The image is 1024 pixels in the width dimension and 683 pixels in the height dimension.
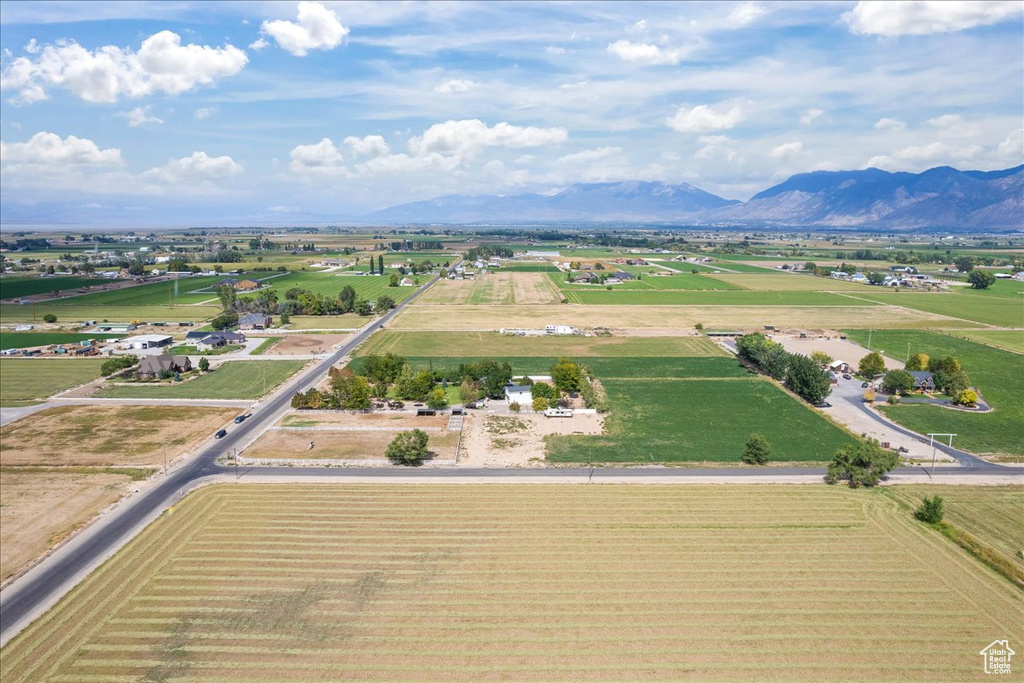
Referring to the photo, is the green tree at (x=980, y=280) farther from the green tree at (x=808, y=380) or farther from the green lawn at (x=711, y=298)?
the green tree at (x=808, y=380)

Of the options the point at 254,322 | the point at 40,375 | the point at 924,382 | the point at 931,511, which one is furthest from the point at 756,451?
the point at 254,322

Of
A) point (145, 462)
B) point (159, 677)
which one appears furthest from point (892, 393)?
point (145, 462)

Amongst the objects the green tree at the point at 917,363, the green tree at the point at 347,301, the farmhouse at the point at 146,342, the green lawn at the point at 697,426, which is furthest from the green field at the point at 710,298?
the farmhouse at the point at 146,342

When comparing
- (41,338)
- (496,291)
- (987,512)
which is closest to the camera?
(987,512)

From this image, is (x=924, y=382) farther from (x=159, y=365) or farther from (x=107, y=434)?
(x=159, y=365)

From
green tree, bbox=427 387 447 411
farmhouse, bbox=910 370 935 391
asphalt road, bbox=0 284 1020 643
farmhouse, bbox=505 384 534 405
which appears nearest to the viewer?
asphalt road, bbox=0 284 1020 643

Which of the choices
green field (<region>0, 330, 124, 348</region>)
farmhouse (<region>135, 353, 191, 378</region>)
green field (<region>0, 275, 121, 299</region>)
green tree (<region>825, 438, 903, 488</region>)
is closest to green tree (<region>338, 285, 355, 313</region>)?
green field (<region>0, 330, 124, 348</region>)

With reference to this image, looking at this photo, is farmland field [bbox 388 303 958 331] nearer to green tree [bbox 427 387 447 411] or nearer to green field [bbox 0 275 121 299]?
Result: green tree [bbox 427 387 447 411]
